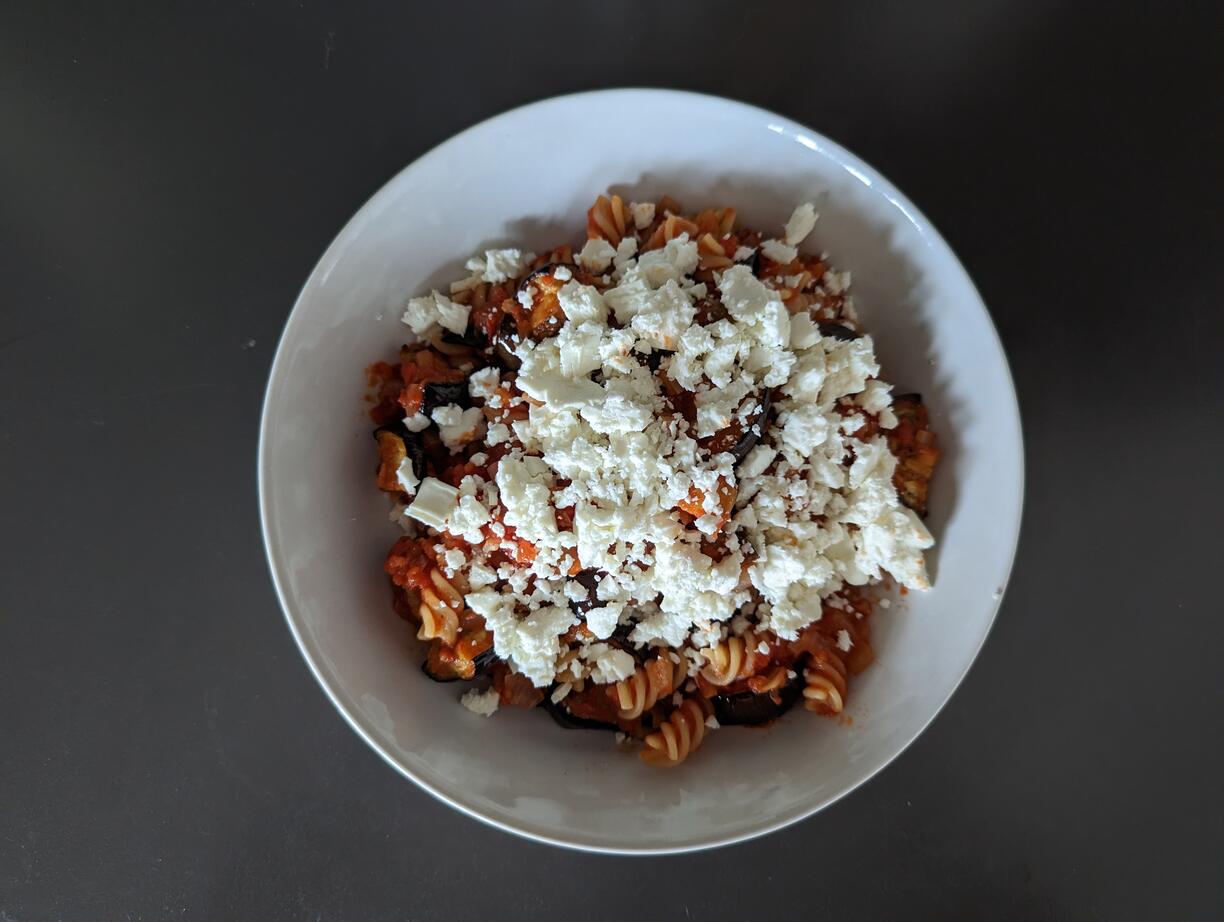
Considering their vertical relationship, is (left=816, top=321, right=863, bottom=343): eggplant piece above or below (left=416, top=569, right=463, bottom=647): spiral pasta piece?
above

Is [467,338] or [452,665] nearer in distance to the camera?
[452,665]

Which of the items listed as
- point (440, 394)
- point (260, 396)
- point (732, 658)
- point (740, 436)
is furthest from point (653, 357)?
point (260, 396)

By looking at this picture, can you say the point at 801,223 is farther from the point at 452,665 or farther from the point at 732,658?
the point at 452,665

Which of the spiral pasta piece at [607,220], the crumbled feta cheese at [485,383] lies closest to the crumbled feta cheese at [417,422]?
the crumbled feta cheese at [485,383]

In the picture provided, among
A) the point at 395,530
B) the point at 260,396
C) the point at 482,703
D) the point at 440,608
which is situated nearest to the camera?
the point at 440,608

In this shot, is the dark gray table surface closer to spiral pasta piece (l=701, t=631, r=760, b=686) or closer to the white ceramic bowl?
the white ceramic bowl

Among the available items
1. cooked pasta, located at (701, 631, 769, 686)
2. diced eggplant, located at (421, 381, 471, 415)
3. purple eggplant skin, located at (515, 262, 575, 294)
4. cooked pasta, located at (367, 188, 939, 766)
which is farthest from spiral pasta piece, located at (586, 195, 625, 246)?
cooked pasta, located at (701, 631, 769, 686)
